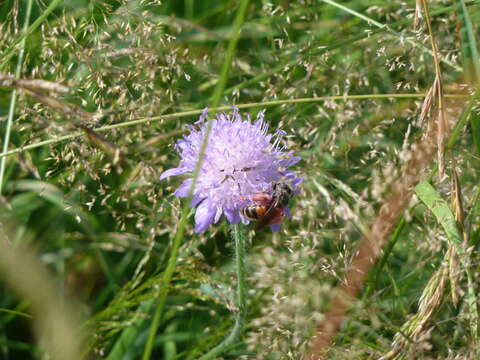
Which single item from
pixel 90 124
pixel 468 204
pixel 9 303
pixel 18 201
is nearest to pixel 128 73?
pixel 90 124

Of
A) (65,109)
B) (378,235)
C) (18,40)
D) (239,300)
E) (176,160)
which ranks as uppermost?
(18,40)

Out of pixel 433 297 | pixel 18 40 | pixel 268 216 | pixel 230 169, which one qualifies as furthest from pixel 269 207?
pixel 18 40

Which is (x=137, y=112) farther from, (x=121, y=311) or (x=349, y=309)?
(x=349, y=309)

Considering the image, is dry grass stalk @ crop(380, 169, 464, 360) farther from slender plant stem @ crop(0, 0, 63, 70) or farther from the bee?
slender plant stem @ crop(0, 0, 63, 70)

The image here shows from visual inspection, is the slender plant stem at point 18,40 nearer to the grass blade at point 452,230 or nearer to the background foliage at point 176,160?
the background foliage at point 176,160

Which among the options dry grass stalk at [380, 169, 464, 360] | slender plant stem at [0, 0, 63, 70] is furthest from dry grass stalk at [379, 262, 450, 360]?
slender plant stem at [0, 0, 63, 70]

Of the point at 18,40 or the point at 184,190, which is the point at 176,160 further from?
the point at 18,40
